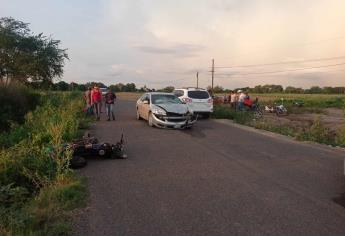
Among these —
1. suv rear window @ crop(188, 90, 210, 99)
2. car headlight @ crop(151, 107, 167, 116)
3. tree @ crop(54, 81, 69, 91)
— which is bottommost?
tree @ crop(54, 81, 69, 91)

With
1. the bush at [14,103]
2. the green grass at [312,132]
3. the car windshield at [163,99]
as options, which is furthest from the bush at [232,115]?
the bush at [14,103]

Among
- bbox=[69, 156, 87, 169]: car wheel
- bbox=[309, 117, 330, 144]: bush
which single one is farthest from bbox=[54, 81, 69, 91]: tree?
bbox=[69, 156, 87, 169]: car wheel

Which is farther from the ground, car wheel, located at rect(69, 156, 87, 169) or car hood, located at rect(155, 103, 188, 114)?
car hood, located at rect(155, 103, 188, 114)

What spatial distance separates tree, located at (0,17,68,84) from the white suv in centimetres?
2816

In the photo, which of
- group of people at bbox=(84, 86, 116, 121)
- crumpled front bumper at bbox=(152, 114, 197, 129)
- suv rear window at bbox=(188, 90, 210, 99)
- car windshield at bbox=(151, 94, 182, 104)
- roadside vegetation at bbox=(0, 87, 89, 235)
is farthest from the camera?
suv rear window at bbox=(188, 90, 210, 99)

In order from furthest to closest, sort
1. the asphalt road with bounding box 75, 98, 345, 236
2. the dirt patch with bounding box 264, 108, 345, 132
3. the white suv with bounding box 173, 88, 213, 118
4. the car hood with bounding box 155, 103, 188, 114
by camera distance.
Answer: the dirt patch with bounding box 264, 108, 345, 132 < the white suv with bounding box 173, 88, 213, 118 < the car hood with bounding box 155, 103, 188, 114 < the asphalt road with bounding box 75, 98, 345, 236

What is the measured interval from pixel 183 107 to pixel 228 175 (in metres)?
10.5

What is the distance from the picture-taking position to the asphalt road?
20.8 feet

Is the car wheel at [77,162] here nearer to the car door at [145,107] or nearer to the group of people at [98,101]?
the car door at [145,107]

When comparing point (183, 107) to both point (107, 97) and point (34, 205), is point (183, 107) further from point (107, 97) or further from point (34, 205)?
point (34, 205)

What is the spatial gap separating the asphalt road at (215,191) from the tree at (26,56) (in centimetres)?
3931

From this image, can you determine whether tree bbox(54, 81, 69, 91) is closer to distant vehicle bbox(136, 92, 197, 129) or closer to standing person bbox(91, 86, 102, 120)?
standing person bbox(91, 86, 102, 120)

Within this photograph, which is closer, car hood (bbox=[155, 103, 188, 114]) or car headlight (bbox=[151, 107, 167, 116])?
car headlight (bbox=[151, 107, 167, 116])

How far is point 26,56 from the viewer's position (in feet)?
168
